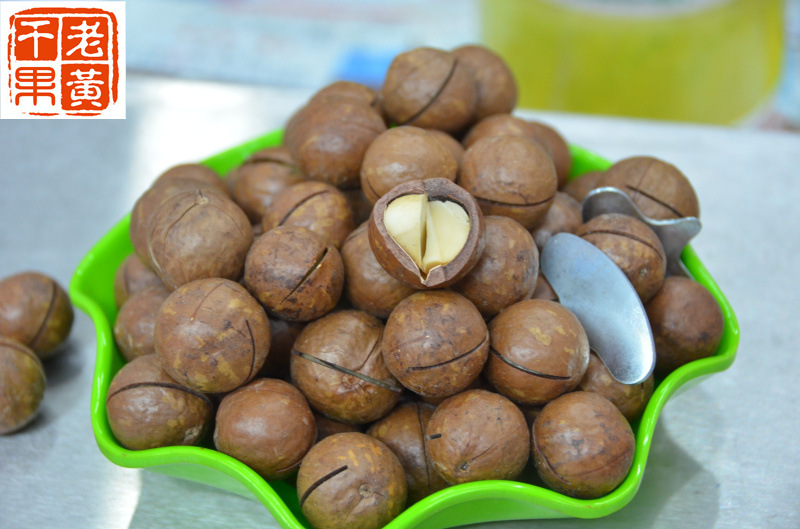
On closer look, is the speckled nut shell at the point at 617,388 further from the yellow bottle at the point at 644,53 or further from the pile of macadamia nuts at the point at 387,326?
the yellow bottle at the point at 644,53

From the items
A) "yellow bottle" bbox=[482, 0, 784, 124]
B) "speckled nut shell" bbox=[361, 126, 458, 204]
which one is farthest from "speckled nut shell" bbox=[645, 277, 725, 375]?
"yellow bottle" bbox=[482, 0, 784, 124]

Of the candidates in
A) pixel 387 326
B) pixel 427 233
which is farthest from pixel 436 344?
pixel 427 233

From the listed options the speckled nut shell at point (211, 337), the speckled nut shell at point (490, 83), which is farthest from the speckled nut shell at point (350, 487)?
the speckled nut shell at point (490, 83)

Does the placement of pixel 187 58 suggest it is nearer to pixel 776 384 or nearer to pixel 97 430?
pixel 97 430

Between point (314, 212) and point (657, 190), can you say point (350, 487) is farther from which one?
point (657, 190)

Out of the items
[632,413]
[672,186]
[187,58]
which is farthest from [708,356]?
[187,58]

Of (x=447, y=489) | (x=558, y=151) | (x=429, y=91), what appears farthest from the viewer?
(x=558, y=151)
